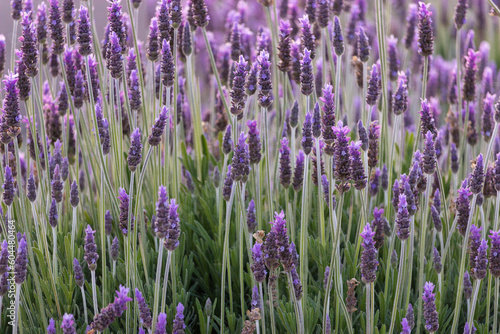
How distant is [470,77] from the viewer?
237 centimetres

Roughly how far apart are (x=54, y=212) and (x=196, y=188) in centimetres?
92

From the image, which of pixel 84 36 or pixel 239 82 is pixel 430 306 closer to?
pixel 239 82

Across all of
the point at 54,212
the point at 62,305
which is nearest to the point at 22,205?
the point at 54,212

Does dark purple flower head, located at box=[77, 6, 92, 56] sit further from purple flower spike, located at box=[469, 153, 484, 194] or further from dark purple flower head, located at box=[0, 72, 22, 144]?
purple flower spike, located at box=[469, 153, 484, 194]

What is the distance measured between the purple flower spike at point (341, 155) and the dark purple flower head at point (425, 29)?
77cm

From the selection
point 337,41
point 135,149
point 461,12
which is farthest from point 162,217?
point 461,12

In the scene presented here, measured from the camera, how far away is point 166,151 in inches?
80.4

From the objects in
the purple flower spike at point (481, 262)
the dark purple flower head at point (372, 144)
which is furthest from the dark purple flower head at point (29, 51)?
the purple flower spike at point (481, 262)

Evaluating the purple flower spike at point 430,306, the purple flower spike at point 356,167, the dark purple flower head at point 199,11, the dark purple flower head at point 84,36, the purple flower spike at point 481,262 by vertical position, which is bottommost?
the purple flower spike at point 430,306

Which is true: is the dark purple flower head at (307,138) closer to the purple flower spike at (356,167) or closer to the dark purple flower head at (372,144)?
the purple flower spike at (356,167)

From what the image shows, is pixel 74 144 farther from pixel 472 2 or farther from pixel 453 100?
pixel 472 2

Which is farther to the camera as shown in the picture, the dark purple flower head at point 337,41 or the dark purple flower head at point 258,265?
the dark purple flower head at point 337,41

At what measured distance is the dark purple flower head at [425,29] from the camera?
2006 mm

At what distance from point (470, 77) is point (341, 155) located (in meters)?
1.19
